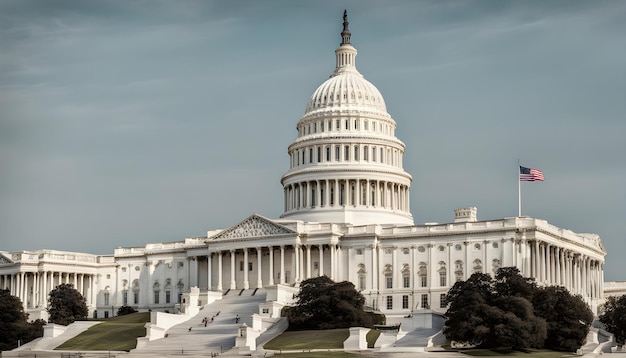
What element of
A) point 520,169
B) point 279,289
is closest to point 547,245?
point 520,169

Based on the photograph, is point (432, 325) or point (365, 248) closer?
point (432, 325)

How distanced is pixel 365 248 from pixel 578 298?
39404mm

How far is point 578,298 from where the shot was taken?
148m

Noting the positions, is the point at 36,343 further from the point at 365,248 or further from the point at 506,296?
the point at 506,296

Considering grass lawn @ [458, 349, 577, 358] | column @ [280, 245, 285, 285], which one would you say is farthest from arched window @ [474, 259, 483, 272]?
grass lawn @ [458, 349, 577, 358]

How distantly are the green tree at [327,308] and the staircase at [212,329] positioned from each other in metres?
6.12

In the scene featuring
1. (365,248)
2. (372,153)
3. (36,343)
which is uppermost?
(372,153)

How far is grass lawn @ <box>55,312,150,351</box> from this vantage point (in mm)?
152375

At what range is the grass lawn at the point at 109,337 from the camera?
152375mm

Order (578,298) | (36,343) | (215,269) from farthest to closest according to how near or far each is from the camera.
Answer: (215,269) < (36,343) < (578,298)

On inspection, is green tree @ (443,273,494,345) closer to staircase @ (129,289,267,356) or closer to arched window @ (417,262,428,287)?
staircase @ (129,289,267,356)

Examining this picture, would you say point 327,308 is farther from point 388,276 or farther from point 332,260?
point 332,260

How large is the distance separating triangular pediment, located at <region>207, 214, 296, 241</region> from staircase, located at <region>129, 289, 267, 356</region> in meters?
8.51

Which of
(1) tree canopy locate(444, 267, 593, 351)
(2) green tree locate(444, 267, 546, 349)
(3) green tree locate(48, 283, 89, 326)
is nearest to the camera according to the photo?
(2) green tree locate(444, 267, 546, 349)
